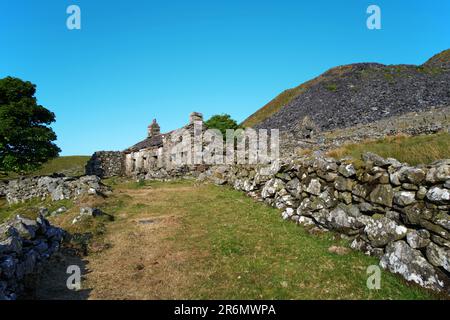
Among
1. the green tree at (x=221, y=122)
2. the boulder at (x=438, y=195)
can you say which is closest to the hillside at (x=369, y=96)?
the green tree at (x=221, y=122)

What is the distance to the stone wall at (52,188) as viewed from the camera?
19.0 meters

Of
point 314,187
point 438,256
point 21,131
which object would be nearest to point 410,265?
point 438,256

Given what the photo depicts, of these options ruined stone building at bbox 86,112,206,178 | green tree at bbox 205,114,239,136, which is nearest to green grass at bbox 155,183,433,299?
ruined stone building at bbox 86,112,206,178

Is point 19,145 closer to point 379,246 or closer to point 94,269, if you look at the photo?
point 94,269

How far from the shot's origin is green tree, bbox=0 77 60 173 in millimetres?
25625

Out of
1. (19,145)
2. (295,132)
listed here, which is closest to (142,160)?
(19,145)

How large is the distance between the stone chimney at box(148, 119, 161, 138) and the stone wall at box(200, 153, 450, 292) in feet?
103

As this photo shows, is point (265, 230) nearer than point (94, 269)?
No

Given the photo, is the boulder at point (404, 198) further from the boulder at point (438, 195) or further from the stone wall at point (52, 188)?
the stone wall at point (52, 188)

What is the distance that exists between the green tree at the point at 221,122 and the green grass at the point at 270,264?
27.7m

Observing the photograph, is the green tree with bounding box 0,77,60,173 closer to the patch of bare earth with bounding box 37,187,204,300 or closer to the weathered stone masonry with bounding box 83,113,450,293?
the patch of bare earth with bounding box 37,187,204,300

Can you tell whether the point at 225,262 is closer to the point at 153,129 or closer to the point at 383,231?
the point at 383,231
